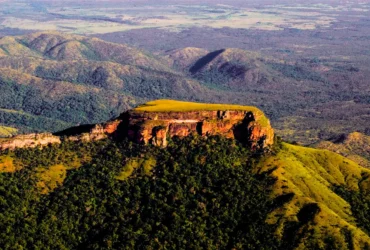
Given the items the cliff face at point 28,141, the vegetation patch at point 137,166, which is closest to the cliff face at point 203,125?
the vegetation patch at point 137,166

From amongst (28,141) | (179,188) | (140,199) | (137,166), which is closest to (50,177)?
(28,141)

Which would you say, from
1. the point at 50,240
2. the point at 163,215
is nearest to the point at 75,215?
the point at 50,240

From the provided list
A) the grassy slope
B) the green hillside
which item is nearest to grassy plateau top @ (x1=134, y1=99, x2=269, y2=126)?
the green hillside

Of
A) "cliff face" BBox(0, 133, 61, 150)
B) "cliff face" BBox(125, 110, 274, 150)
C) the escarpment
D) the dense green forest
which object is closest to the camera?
the dense green forest

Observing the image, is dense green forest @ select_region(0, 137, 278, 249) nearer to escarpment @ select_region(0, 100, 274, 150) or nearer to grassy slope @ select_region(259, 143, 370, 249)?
escarpment @ select_region(0, 100, 274, 150)

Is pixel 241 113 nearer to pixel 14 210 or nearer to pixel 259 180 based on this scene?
pixel 259 180

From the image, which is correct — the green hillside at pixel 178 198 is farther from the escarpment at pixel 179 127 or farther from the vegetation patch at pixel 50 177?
the escarpment at pixel 179 127
